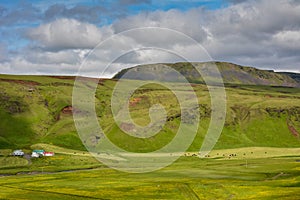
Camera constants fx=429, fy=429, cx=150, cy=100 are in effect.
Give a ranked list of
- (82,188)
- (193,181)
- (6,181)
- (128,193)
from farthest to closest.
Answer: (6,181), (193,181), (82,188), (128,193)

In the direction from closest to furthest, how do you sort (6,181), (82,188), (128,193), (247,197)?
(247,197), (128,193), (82,188), (6,181)

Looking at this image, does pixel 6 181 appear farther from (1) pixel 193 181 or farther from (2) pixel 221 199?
(2) pixel 221 199

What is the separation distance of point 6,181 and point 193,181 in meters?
65.3

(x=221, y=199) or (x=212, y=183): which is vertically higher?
(x=212, y=183)

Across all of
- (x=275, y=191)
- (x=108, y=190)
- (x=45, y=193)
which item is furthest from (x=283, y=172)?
(x=45, y=193)

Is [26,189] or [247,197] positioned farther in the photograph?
[26,189]

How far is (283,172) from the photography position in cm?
15462

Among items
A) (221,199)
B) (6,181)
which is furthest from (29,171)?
(221,199)

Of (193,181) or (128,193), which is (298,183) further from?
(128,193)

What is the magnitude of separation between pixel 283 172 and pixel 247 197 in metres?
58.4

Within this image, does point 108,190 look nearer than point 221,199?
No

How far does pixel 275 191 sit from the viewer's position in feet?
352

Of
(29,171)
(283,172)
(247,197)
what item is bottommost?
(247,197)

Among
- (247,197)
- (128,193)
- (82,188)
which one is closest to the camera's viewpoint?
(247,197)
